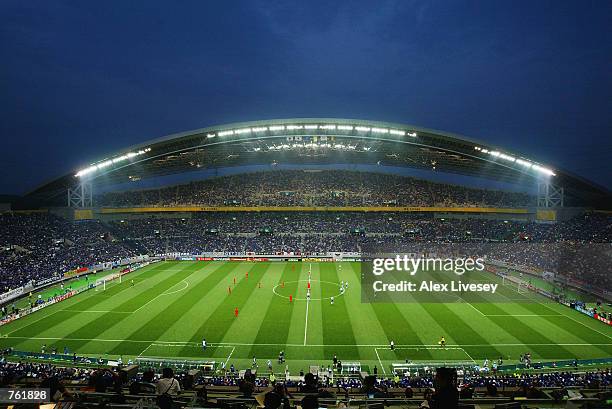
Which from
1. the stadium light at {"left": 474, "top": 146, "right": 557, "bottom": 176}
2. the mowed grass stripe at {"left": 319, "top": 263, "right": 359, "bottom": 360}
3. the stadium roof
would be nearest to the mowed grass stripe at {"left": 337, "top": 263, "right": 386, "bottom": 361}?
the mowed grass stripe at {"left": 319, "top": 263, "right": 359, "bottom": 360}

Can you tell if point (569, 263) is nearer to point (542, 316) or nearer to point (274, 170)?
point (542, 316)

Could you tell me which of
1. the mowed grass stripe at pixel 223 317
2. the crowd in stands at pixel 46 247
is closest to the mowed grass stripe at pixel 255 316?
the mowed grass stripe at pixel 223 317

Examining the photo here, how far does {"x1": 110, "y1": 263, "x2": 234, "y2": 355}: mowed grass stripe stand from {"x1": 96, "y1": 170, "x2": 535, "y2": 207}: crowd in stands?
2941 cm

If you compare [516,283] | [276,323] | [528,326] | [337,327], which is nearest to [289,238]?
[516,283]

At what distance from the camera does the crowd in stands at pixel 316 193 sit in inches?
2707

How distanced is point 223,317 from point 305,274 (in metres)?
16.8

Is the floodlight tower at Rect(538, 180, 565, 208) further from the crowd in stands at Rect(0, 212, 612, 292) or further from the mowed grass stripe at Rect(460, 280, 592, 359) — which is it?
the mowed grass stripe at Rect(460, 280, 592, 359)

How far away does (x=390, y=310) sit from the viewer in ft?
103

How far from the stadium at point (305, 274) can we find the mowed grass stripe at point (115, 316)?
0.25m

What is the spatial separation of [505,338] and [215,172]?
63.1 m

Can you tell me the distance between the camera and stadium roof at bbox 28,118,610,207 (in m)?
48.6

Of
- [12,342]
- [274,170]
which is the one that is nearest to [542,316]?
[12,342]

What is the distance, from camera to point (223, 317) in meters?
29.7

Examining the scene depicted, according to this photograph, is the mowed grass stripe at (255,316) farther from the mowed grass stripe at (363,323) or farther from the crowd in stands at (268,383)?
the mowed grass stripe at (363,323)
